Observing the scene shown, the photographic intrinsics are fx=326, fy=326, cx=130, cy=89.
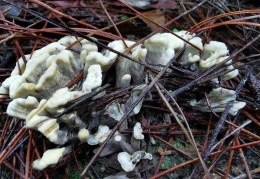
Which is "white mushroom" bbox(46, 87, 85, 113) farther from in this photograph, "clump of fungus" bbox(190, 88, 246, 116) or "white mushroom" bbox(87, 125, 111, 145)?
"clump of fungus" bbox(190, 88, 246, 116)

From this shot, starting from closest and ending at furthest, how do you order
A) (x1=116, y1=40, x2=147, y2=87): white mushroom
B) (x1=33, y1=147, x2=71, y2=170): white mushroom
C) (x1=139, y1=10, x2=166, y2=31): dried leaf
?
(x1=33, y1=147, x2=71, y2=170): white mushroom, (x1=116, y1=40, x2=147, y2=87): white mushroom, (x1=139, y1=10, x2=166, y2=31): dried leaf

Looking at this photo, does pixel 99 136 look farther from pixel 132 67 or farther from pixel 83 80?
pixel 132 67

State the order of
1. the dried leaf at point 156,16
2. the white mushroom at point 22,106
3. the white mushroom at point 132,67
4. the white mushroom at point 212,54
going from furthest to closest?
the dried leaf at point 156,16, the white mushroom at point 212,54, the white mushroom at point 132,67, the white mushroom at point 22,106

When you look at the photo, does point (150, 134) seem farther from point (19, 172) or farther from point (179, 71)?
point (19, 172)

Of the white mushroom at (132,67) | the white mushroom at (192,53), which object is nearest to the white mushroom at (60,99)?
the white mushroom at (132,67)

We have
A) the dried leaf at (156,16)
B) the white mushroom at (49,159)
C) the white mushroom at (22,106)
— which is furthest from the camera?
the dried leaf at (156,16)

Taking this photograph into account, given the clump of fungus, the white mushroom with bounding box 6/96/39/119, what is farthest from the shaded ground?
the white mushroom with bounding box 6/96/39/119

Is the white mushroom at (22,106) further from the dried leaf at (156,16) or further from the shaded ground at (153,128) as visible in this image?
the dried leaf at (156,16)

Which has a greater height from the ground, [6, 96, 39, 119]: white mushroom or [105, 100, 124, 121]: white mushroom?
[6, 96, 39, 119]: white mushroom
